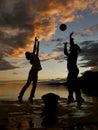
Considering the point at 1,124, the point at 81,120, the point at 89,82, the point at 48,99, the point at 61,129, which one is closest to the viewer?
the point at 61,129

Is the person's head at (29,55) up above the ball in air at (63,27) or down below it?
below

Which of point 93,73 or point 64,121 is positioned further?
point 93,73

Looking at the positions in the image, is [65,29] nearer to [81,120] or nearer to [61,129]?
[81,120]

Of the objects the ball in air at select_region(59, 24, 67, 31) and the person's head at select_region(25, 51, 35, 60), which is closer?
the person's head at select_region(25, 51, 35, 60)

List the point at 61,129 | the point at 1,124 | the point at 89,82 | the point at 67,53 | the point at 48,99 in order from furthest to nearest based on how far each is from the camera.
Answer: the point at 89,82 < the point at 48,99 < the point at 67,53 < the point at 1,124 < the point at 61,129

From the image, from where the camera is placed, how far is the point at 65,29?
15438 mm

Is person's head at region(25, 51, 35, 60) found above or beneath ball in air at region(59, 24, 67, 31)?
beneath

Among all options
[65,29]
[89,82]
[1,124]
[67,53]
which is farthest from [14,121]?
[89,82]

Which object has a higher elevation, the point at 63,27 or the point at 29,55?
the point at 63,27

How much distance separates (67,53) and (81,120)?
3412 mm

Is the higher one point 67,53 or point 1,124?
point 67,53

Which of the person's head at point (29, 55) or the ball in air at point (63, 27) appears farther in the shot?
the ball in air at point (63, 27)

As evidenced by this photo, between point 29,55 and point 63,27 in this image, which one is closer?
point 29,55

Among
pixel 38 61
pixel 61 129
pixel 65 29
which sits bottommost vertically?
pixel 61 129
